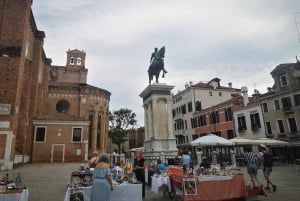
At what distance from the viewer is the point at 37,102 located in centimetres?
2914

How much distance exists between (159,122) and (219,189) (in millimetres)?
6427

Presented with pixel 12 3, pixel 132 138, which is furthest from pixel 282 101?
pixel 132 138

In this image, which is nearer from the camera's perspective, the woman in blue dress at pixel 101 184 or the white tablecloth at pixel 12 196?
the woman in blue dress at pixel 101 184

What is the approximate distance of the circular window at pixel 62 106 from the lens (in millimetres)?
35750

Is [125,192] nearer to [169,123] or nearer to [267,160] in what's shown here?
[267,160]

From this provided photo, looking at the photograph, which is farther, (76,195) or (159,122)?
(159,122)

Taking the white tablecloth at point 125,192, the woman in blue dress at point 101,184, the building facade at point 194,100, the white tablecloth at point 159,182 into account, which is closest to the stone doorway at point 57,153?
the building facade at point 194,100

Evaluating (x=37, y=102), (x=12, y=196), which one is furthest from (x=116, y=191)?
(x=37, y=102)

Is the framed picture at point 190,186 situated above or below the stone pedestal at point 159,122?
below

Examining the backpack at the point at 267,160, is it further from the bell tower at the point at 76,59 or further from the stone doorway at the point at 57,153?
the bell tower at the point at 76,59

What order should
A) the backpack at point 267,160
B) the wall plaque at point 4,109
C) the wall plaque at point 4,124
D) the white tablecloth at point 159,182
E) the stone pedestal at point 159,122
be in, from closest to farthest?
the white tablecloth at point 159,182
the backpack at point 267,160
the stone pedestal at point 159,122
the wall plaque at point 4,124
the wall plaque at point 4,109

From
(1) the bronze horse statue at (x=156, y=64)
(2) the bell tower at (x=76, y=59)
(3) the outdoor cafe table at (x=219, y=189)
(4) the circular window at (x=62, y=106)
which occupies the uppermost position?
(2) the bell tower at (x=76, y=59)

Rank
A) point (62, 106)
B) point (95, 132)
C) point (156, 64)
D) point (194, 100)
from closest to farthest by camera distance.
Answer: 1. point (156, 64)
2. point (194, 100)
3. point (62, 106)
4. point (95, 132)

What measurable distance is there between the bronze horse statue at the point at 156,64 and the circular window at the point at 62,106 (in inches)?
1032
